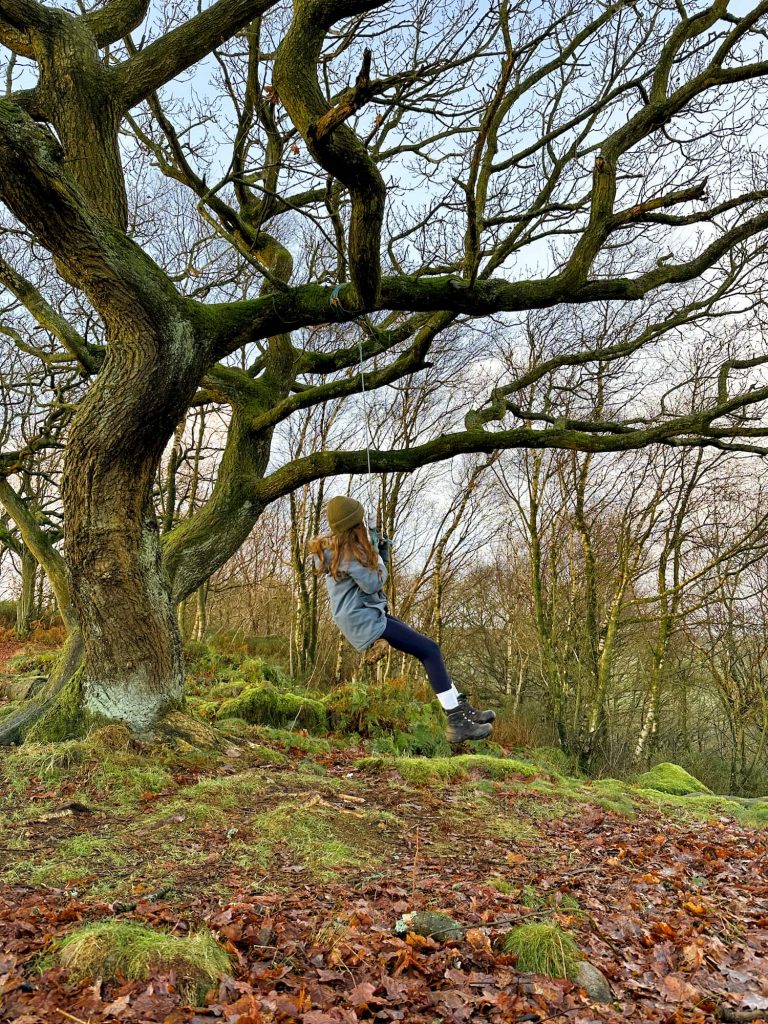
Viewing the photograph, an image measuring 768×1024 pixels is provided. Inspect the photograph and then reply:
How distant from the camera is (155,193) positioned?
37.7 ft

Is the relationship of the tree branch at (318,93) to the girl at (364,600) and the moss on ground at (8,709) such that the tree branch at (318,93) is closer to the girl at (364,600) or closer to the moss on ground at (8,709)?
the girl at (364,600)

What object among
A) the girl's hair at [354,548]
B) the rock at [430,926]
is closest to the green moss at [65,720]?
the girl's hair at [354,548]

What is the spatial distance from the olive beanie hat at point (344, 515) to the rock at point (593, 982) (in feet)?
10.1

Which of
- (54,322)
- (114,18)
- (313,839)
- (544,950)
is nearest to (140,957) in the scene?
(544,950)

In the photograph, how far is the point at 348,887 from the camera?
3969mm

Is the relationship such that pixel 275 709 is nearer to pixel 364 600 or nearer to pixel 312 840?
pixel 364 600

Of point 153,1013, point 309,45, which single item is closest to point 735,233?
point 309,45

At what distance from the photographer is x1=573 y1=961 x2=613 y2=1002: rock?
301cm

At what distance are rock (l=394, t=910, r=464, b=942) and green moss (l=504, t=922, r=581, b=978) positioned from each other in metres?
0.26

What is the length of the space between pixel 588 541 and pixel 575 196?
8.92 m

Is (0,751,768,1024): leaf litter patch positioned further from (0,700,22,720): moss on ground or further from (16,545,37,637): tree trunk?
(16,545,37,637): tree trunk

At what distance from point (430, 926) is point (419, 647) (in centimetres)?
230

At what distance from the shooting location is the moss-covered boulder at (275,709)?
898 centimetres

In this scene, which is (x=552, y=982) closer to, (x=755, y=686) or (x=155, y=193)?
(x=155, y=193)
